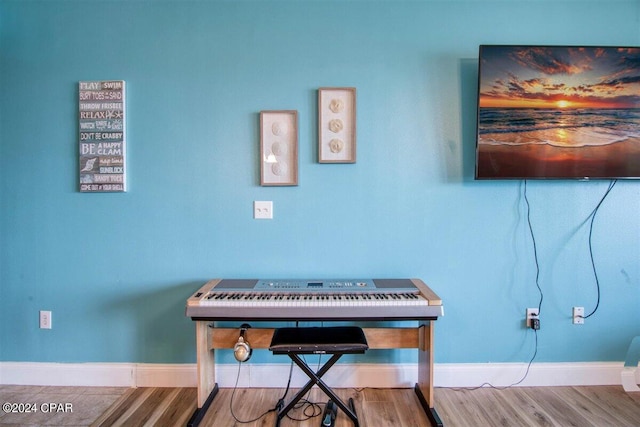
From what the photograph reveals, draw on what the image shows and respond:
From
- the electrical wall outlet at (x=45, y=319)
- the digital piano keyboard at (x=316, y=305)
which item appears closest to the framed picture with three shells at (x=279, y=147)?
the digital piano keyboard at (x=316, y=305)

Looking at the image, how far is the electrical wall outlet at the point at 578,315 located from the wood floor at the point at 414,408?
42 cm

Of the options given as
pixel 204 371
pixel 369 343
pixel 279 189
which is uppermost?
pixel 279 189

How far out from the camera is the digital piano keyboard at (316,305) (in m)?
1.60

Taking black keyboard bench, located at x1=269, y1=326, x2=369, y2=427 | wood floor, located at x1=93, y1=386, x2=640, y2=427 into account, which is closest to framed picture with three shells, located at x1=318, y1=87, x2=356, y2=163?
black keyboard bench, located at x1=269, y1=326, x2=369, y2=427

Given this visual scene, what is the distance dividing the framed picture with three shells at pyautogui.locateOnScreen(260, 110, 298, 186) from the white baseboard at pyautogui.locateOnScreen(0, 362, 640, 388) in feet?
3.92

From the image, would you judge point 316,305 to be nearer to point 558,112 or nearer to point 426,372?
point 426,372

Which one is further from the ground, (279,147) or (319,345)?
(279,147)

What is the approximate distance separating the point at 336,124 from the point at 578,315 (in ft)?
6.46

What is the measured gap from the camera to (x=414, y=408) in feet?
6.06

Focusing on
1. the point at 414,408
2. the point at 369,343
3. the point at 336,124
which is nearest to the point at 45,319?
the point at 369,343

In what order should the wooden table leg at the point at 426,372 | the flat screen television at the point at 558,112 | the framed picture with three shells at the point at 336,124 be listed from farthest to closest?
the framed picture with three shells at the point at 336,124 < the flat screen television at the point at 558,112 < the wooden table leg at the point at 426,372

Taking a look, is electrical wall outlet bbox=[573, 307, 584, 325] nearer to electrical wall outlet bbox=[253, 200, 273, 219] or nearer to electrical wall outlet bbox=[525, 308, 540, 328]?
electrical wall outlet bbox=[525, 308, 540, 328]

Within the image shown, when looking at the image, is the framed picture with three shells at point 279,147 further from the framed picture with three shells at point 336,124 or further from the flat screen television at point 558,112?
the flat screen television at point 558,112

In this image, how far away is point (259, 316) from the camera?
62.6 inches
